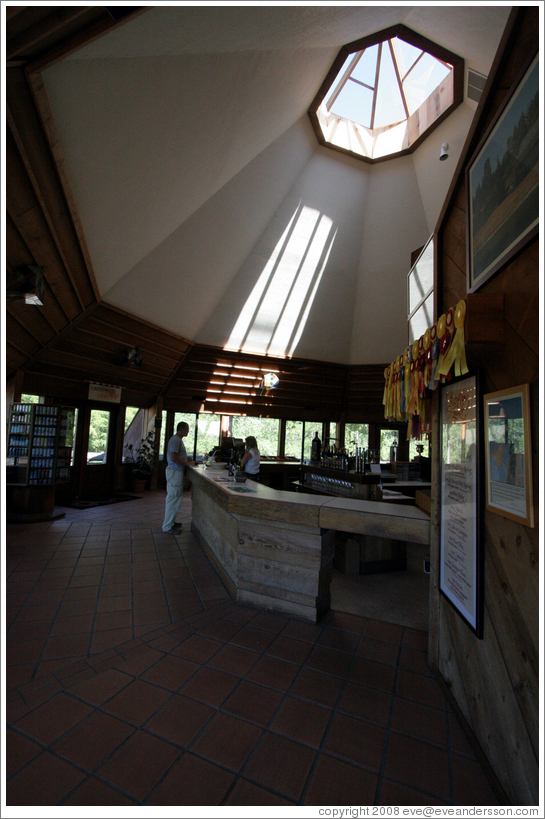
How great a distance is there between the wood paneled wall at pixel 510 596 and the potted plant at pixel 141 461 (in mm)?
9037

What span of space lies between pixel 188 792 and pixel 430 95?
9379mm

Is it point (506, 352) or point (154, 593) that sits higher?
point (506, 352)

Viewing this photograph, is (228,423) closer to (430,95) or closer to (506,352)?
(430,95)

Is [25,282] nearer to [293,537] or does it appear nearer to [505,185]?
[293,537]

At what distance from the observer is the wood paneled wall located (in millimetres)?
1634

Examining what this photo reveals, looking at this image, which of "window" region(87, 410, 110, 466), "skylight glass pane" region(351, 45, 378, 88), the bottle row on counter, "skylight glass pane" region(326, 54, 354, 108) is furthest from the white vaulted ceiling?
the bottle row on counter

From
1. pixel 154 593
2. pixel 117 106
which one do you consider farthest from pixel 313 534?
pixel 117 106

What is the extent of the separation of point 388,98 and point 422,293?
6.66 m

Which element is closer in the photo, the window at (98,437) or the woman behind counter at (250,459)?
the woman behind counter at (250,459)

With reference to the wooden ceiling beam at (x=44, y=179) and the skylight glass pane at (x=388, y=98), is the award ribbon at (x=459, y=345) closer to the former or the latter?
the wooden ceiling beam at (x=44, y=179)

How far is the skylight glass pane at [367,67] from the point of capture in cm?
699

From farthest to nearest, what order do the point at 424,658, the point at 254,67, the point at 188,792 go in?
the point at 254,67, the point at 424,658, the point at 188,792

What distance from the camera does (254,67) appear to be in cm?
463

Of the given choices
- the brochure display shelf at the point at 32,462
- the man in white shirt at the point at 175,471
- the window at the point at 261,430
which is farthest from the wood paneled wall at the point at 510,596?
the window at the point at 261,430
